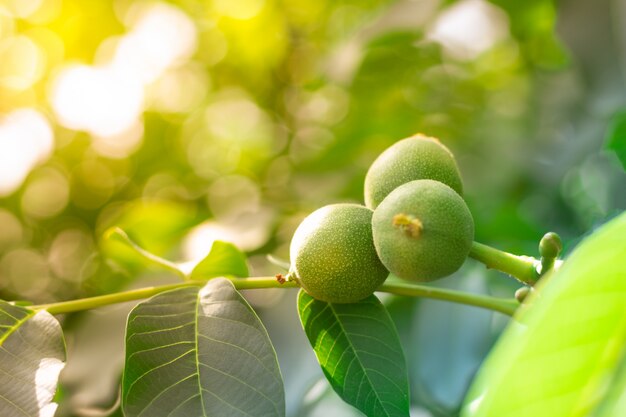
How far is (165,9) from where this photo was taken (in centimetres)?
358

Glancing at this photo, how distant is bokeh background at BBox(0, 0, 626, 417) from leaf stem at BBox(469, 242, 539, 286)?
33.5 inches

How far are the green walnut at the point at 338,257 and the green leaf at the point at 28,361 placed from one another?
48 cm

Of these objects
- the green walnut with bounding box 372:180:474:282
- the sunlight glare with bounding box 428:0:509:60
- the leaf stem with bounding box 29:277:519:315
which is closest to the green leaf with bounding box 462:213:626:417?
the green walnut with bounding box 372:180:474:282

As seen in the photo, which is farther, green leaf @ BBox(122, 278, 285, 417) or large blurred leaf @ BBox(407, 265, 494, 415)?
large blurred leaf @ BBox(407, 265, 494, 415)

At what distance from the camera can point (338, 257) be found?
3.95 ft

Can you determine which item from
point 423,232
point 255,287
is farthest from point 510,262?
point 255,287

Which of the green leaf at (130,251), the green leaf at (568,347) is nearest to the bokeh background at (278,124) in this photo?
the green leaf at (130,251)

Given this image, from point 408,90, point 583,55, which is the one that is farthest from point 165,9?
point 583,55

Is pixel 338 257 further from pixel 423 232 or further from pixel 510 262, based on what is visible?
pixel 510 262

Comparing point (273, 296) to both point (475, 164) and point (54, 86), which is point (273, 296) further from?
point (54, 86)

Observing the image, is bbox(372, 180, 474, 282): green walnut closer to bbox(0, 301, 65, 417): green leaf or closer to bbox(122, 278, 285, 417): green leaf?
bbox(122, 278, 285, 417): green leaf

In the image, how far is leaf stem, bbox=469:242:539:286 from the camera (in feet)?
3.77

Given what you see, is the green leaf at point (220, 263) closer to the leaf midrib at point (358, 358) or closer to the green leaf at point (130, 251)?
the green leaf at point (130, 251)

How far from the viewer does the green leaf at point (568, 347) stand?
0.53m
